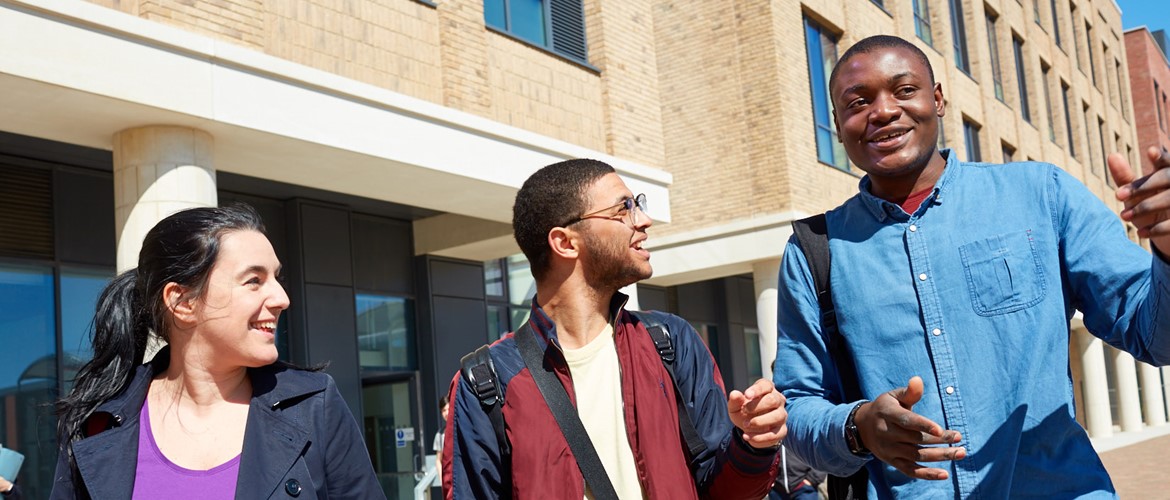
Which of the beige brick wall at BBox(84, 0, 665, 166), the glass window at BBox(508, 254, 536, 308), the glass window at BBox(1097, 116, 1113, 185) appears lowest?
the glass window at BBox(508, 254, 536, 308)

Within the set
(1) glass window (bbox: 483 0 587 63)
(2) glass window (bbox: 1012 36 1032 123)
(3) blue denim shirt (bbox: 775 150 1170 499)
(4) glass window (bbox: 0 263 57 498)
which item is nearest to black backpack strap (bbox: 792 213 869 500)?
(3) blue denim shirt (bbox: 775 150 1170 499)

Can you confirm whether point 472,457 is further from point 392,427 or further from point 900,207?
point 392,427

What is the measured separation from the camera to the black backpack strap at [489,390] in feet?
10.8

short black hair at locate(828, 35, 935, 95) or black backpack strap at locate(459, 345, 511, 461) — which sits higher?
short black hair at locate(828, 35, 935, 95)

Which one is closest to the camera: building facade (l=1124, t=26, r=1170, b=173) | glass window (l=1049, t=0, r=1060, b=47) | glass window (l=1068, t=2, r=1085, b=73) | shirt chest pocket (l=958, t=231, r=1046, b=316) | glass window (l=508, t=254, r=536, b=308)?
shirt chest pocket (l=958, t=231, r=1046, b=316)

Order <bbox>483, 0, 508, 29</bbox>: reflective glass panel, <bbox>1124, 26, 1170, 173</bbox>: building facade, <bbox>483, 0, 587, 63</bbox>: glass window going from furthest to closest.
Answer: <bbox>1124, 26, 1170, 173</bbox>: building facade → <bbox>483, 0, 587, 63</bbox>: glass window → <bbox>483, 0, 508, 29</bbox>: reflective glass panel

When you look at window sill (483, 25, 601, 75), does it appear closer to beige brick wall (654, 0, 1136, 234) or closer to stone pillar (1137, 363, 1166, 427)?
beige brick wall (654, 0, 1136, 234)

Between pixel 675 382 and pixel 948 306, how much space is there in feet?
3.08

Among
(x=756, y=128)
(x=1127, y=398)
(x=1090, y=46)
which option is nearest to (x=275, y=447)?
(x=756, y=128)

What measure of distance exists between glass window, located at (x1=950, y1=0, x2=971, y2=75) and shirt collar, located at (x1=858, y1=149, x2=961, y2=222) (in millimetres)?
28158

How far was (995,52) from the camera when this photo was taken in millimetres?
32156

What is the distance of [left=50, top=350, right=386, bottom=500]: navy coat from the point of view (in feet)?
10.2

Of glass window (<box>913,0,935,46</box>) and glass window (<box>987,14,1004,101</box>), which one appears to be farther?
glass window (<box>987,14,1004,101</box>)

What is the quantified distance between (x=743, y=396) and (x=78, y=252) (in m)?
11.6
